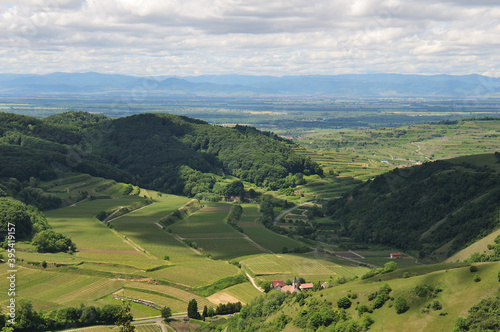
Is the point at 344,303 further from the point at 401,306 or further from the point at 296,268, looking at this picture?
the point at 296,268

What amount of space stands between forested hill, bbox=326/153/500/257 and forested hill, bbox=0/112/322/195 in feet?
147

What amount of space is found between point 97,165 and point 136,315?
101 meters

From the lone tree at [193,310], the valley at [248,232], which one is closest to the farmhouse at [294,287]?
the valley at [248,232]

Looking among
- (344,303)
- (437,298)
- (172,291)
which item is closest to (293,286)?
(172,291)

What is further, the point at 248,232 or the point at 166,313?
the point at 248,232

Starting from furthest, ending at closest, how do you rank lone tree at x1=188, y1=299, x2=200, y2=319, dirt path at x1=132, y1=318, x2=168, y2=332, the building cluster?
the building cluster → lone tree at x1=188, y1=299, x2=200, y2=319 → dirt path at x1=132, y1=318, x2=168, y2=332

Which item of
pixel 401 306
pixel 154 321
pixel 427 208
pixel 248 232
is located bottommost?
pixel 248 232

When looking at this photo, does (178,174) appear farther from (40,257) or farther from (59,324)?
(59,324)

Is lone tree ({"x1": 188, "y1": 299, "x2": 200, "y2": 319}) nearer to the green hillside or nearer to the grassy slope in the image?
the green hillside

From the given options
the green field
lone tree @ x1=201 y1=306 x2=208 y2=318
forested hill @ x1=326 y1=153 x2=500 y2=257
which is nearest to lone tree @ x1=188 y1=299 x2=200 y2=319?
lone tree @ x1=201 y1=306 x2=208 y2=318

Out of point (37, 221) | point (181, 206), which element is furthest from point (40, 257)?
point (181, 206)

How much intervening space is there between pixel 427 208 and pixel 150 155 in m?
101

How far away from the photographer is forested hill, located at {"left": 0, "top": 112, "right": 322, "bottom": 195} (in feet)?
491

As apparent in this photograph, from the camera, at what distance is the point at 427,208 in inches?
3915
